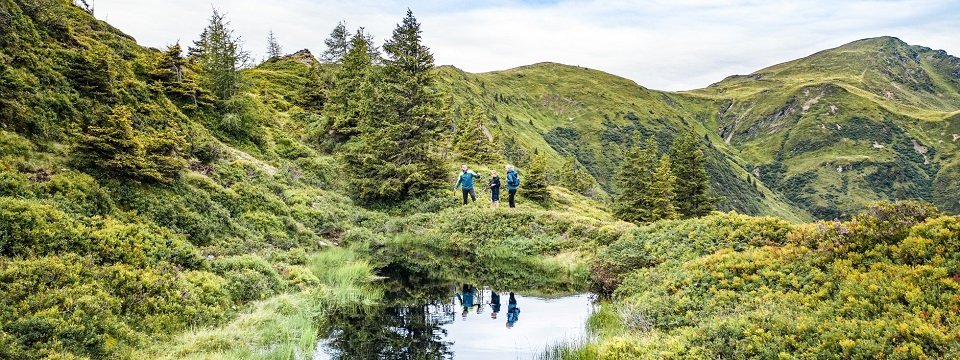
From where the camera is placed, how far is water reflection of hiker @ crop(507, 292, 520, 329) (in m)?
14.6

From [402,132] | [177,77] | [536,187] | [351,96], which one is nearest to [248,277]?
[402,132]

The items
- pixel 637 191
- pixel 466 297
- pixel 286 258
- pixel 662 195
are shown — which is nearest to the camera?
pixel 466 297

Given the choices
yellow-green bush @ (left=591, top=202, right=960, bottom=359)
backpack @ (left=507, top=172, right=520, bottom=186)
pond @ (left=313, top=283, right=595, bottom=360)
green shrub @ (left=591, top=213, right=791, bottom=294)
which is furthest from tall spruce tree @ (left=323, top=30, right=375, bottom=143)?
yellow-green bush @ (left=591, top=202, right=960, bottom=359)

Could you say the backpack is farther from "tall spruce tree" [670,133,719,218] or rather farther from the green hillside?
"tall spruce tree" [670,133,719,218]

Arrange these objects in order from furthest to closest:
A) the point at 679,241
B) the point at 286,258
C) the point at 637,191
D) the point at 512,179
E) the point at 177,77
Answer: the point at 637,191 < the point at 177,77 < the point at 512,179 < the point at 286,258 < the point at 679,241

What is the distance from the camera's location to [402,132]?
36125 millimetres

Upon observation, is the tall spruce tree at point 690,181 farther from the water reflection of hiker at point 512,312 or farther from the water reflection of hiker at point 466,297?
the water reflection of hiker at point 512,312

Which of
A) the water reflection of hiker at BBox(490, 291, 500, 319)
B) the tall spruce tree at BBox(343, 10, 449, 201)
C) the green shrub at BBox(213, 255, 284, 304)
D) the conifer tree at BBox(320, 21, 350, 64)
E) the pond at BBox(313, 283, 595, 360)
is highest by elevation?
the conifer tree at BBox(320, 21, 350, 64)

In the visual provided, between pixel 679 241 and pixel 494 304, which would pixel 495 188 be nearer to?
pixel 494 304

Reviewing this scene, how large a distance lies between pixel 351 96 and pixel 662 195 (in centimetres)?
2999

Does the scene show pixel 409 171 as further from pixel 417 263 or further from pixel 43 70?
pixel 43 70

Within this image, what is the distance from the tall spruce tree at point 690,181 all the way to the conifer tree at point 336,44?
5131 centimetres

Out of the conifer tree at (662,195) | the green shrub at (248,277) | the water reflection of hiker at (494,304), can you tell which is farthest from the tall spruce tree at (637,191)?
the green shrub at (248,277)

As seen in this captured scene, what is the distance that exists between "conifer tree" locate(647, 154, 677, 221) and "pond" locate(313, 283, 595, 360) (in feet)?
91.1
